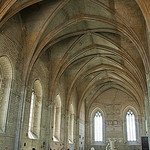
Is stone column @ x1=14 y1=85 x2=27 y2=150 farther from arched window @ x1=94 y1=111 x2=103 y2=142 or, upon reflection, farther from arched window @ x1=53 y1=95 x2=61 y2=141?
arched window @ x1=94 y1=111 x2=103 y2=142

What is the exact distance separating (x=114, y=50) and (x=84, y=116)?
46.6 ft

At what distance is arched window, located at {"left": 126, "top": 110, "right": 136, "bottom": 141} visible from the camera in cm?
2900

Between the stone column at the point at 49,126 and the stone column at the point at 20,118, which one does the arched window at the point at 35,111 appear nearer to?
the stone column at the point at 49,126

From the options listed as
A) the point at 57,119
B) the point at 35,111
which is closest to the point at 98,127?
the point at 57,119

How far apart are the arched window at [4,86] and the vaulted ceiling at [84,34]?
1537 millimetres

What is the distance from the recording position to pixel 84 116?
30.9 m

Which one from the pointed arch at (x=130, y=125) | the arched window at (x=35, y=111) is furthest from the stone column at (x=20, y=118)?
the pointed arch at (x=130, y=125)

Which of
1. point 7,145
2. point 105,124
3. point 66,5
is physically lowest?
point 7,145

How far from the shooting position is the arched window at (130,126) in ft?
95.1

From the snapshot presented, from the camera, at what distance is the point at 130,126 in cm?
2947

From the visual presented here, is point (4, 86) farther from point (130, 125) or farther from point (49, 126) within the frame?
point (130, 125)

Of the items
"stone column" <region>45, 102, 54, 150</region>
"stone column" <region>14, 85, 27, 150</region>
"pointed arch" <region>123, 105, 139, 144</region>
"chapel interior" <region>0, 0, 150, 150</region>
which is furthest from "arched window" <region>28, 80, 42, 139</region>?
"pointed arch" <region>123, 105, 139, 144</region>

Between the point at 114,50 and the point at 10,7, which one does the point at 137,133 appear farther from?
the point at 10,7

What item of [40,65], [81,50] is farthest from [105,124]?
[40,65]
